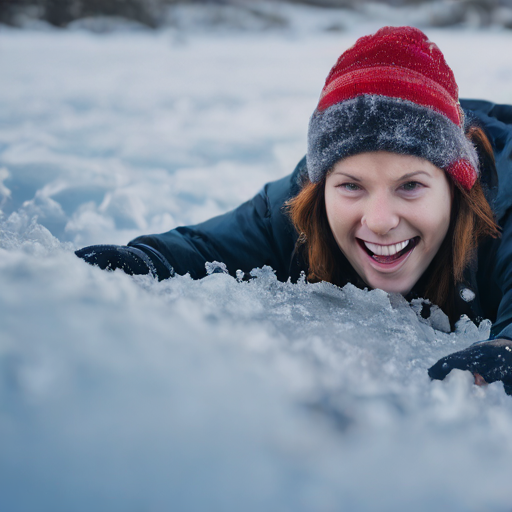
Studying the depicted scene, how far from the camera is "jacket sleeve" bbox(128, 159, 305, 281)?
216 cm

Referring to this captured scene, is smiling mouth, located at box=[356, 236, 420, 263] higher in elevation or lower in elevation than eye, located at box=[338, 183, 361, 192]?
lower

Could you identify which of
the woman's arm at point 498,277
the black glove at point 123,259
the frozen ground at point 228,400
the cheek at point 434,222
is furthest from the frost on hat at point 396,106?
the black glove at point 123,259

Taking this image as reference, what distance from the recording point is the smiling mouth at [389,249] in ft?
5.68

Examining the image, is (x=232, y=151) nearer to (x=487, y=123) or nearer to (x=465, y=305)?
(x=487, y=123)

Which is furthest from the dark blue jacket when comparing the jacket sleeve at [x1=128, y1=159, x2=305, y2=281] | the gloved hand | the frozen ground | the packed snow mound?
the packed snow mound

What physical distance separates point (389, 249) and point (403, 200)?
18 cm

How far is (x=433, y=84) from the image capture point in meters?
1.64

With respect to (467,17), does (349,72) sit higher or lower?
lower

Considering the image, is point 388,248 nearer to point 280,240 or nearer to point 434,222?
point 434,222

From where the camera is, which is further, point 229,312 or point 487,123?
point 487,123

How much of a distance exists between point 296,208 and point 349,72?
0.50 meters

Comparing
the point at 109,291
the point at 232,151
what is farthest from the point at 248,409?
the point at 232,151

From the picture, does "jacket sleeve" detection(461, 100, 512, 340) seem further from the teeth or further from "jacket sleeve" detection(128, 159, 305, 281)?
"jacket sleeve" detection(128, 159, 305, 281)

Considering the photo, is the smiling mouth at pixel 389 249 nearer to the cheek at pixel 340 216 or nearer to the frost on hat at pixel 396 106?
the cheek at pixel 340 216
